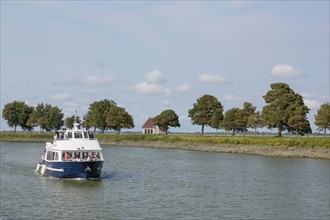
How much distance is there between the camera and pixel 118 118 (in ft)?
579

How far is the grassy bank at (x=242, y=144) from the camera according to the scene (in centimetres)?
9356

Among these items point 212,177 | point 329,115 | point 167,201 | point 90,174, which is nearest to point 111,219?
point 167,201

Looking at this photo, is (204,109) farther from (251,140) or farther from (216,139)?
(251,140)

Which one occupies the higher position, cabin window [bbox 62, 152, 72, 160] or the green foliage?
the green foliage

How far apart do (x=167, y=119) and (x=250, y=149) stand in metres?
72.9

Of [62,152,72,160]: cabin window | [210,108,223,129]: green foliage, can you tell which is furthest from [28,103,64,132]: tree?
[62,152,72,160]: cabin window

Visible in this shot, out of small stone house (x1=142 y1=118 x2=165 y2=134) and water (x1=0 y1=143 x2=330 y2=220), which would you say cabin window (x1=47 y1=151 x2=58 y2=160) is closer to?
water (x1=0 y1=143 x2=330 y2=220)

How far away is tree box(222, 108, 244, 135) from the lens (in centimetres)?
14412

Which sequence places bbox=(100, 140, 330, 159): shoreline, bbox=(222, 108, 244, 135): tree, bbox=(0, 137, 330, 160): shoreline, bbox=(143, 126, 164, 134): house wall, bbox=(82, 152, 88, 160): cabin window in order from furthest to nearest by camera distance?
bbox=(143, 126, 164, 134): house wall → bbox=(222, 108, 244, 135): tree → bbox=(0, 137, 330, 160): shoreline → bbox=(100, 140, 330, 159): shoreline → bbox=(82, 152, 88, 160): cabin window

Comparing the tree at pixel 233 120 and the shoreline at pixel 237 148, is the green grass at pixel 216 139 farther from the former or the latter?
the tree at pixel 233 120

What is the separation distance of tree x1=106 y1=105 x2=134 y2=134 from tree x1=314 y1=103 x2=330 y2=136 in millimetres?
78423

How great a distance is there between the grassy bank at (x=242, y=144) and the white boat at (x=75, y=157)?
48.2 metres

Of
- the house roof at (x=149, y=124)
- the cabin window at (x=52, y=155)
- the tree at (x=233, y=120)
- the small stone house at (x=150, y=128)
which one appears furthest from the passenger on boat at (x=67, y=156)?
the house roof at (x=149, y=124)

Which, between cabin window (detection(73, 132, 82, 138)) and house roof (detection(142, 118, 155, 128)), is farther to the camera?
house roof (detection(142, 118, 155, 128))
